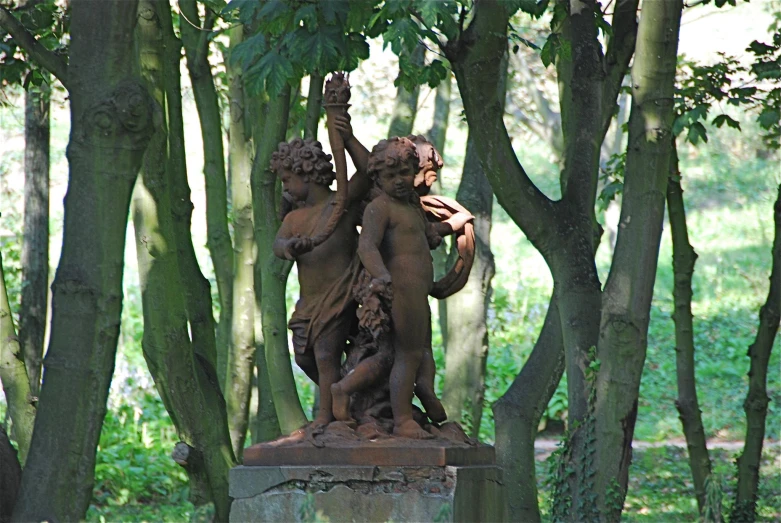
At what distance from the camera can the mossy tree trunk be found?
7852 mm

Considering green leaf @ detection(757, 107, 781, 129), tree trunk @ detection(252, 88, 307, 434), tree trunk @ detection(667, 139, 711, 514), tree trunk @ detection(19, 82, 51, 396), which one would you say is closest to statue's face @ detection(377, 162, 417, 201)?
tree trunk @ detection(252, 88, 307, 434)

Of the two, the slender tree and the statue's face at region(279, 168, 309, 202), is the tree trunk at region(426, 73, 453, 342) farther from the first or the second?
the statue's face at region(279, 168, 309, 202)

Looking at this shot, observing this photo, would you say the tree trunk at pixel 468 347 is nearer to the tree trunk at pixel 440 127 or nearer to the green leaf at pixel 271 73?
the tree trunk at pixel 440 127

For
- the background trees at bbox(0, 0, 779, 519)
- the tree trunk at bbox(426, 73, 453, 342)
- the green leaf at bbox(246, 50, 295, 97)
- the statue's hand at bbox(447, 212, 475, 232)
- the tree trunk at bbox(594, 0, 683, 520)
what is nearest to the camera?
the background trees at bbox(0, 0, 779, 519)

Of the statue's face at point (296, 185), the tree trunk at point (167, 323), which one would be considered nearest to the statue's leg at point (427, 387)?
the statue's face at point (296, 185)

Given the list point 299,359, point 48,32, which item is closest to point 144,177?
point 48,32

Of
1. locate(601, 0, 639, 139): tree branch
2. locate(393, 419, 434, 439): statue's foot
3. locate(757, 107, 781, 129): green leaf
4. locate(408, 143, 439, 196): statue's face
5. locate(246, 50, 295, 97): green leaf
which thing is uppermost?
locate(601, 0, 639, 139): tree branch

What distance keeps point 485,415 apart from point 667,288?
8503 mm

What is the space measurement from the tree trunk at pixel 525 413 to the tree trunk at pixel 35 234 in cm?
502

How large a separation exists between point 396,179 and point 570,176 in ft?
8.57

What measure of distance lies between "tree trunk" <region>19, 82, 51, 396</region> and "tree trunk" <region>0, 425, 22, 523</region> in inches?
197

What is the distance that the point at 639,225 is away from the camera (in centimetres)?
748

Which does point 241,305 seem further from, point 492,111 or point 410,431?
point 410,431

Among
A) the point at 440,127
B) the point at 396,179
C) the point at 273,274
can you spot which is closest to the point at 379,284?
the point at 396,179
